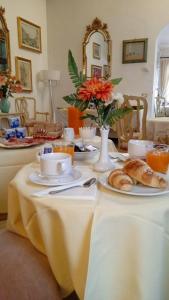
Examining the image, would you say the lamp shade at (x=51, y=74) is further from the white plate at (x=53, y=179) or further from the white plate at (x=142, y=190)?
the white plate at (x=142, y=190)

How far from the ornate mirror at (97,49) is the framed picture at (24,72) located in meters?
1.13

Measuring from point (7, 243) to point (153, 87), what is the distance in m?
4.15

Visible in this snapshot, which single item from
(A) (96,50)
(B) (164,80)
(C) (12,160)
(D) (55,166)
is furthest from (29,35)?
(B) (164,80)

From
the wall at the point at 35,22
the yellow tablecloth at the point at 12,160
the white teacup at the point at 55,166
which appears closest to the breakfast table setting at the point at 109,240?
the white teacup at the point at 55,166

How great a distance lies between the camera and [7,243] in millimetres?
901

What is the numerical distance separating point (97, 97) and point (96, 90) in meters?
0.03

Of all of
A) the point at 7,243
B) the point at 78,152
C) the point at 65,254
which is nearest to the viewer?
the point at 65,254

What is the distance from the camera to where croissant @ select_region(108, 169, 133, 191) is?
2.53 feet

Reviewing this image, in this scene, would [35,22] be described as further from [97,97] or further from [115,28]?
[97,97]

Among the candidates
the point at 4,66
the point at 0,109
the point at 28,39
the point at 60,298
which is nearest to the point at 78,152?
the point at 60,298

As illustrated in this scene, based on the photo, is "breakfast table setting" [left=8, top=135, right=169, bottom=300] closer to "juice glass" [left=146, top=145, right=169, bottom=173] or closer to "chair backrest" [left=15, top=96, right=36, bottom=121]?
"juice glass" [left=146, top=145, right=169, bottom=173]

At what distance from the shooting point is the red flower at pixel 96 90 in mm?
902

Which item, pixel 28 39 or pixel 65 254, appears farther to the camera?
pixel 28 39

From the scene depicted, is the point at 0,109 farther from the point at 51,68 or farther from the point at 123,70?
the point at 123,70
